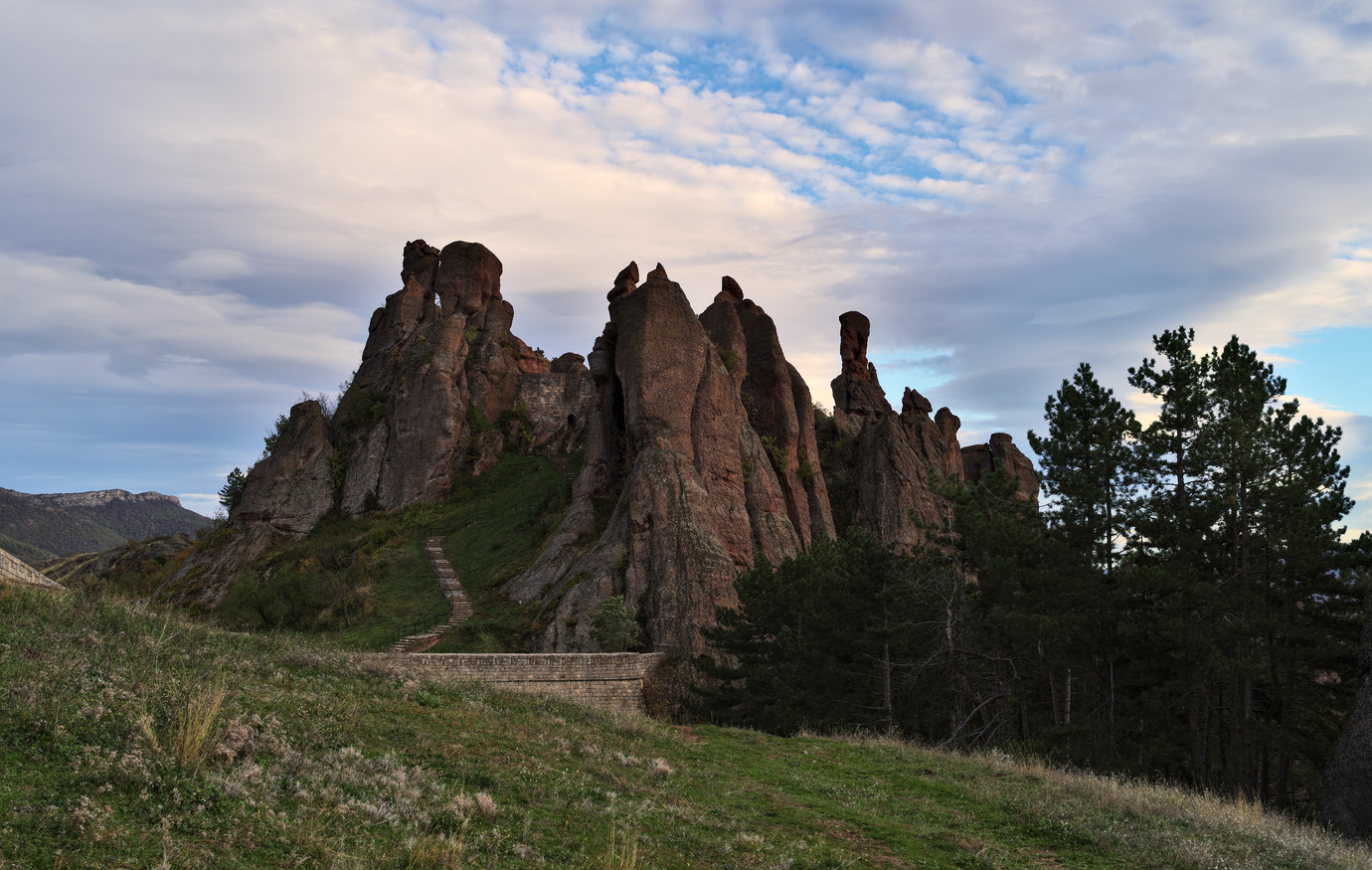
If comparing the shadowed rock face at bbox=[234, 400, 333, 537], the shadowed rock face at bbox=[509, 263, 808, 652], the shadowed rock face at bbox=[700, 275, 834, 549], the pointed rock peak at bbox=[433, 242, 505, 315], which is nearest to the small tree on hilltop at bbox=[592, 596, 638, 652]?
the shadowed rock face at bbox=[509, 263, 808, 652]

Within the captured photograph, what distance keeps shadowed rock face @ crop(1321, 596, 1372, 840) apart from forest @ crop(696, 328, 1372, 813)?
3278 mm

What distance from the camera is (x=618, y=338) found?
163 ft

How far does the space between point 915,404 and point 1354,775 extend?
203 ft

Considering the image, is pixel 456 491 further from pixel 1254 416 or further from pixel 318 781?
pixel 318 781

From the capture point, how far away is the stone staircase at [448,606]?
39.5 metres

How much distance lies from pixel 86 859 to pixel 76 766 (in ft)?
6.42

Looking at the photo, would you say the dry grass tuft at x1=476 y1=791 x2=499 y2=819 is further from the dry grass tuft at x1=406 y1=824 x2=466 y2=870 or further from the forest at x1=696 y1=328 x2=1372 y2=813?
the forest at x1=696 y1=328 x2=1372 y2=813

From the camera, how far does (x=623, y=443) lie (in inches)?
1991

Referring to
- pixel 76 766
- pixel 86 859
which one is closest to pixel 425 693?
pixel 76 766

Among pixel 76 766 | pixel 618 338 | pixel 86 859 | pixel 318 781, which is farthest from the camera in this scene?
pixel 618 338

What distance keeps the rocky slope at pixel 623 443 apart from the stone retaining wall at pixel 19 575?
22.0 metres

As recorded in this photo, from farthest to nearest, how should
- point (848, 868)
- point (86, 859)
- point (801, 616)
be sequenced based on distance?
point (801, 616) → point (848, 868) → point (86, 859)

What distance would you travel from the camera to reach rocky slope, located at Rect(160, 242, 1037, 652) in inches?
1629

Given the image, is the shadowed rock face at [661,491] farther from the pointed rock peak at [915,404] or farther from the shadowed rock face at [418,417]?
the pointed rock peak at [915,404]
